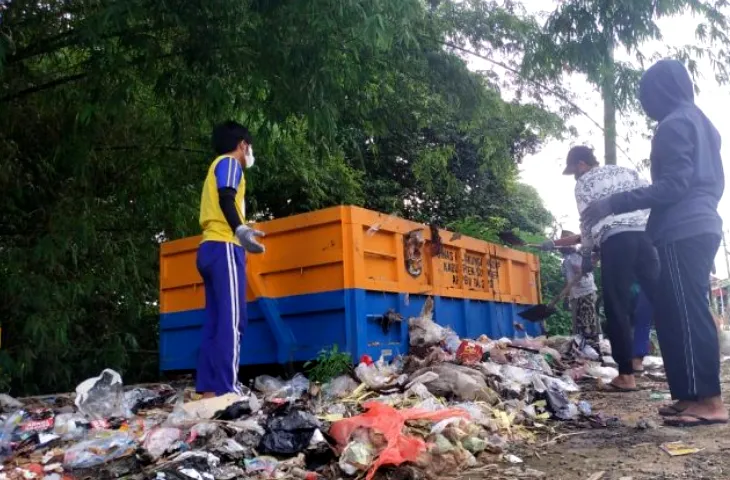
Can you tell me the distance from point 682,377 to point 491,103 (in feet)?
15.1

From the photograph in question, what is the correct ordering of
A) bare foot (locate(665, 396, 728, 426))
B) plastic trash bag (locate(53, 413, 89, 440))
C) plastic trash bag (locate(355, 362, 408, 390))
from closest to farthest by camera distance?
bare foot (locate(665, 396, 728, 426)) → plastic trash bag (locate(53, 413, 89, 440)) → plastic trash bag (locate(355, 362, 408, 390))

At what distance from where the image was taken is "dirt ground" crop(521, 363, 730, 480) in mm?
2799

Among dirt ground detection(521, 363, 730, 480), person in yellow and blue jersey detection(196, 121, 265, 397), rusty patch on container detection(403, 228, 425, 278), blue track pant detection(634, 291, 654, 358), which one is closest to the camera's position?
dirt ground detection(521, 363, 730, 480)

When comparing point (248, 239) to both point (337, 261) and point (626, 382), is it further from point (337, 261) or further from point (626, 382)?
point (626, 382)

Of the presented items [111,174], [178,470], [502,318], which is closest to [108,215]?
[111,174]

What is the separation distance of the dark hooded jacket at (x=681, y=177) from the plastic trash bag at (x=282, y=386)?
2306 millimetres

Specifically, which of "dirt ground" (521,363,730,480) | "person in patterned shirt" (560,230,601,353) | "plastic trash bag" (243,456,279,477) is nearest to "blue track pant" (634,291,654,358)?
"person in patterned shirt" (560,230,601,353)

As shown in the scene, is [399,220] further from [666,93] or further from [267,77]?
[666,93]

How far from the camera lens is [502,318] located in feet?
22.7

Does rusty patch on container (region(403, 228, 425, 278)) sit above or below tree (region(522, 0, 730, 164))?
below

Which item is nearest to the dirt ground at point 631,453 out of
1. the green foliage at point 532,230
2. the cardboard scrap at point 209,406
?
the cardboard scrap at point 209,406

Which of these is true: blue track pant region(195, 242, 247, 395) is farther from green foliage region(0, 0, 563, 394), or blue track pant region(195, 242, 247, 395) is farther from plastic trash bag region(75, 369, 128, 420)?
green foliage region(0, 0, 563, 394)

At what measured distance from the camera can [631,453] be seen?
10.3 feet

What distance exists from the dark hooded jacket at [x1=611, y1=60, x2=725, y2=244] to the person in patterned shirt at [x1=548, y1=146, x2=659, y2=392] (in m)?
1.06
